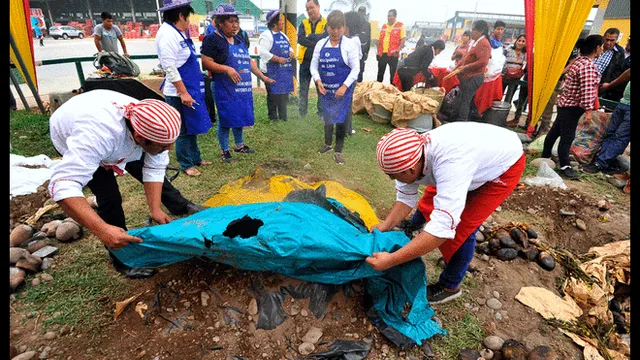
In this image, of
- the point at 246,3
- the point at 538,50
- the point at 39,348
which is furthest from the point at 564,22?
the point at 246,3

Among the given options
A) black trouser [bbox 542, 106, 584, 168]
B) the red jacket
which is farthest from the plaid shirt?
the red jacket

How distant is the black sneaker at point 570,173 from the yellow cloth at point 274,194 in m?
3.19

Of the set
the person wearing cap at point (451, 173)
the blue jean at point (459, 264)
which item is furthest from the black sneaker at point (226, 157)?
the blue jean at point (459, 264)

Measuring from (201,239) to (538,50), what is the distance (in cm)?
508

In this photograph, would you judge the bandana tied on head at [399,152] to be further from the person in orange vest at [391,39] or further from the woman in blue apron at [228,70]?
the person in orange vest at [391,39]

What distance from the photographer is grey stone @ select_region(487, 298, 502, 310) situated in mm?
2235

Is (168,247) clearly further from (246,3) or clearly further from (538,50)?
(246,3)

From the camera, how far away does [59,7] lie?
28656 mm

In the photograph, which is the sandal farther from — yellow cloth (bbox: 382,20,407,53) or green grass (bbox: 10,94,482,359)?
yellow cloth (bbox: 382,20,407,53)

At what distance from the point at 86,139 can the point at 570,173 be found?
523 cm

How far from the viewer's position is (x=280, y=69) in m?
5.09

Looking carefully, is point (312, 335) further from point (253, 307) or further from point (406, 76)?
point (406, 76)

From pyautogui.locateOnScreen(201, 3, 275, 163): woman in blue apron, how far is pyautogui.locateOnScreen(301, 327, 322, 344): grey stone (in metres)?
2.71

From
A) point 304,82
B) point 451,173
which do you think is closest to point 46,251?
point 451,173
